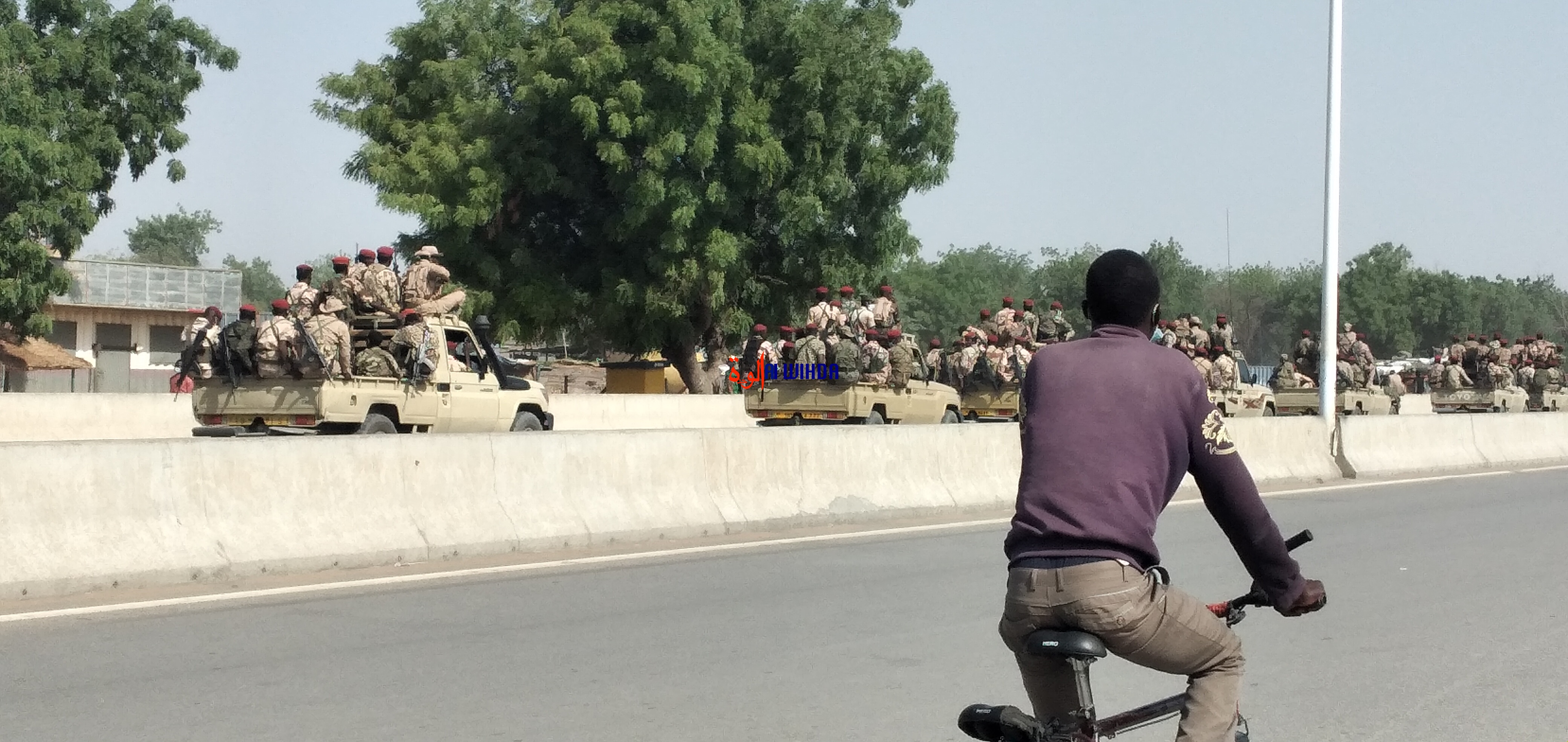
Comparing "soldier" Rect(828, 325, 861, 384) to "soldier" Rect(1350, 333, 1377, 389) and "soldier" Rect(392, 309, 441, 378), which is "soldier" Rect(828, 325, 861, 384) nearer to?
"soldier" Rect(392, 309, 441, 378)

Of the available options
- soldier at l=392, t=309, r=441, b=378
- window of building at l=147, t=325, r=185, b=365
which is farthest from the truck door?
window of building at l=147, t=325, r=185, b=365

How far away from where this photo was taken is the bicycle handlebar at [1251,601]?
391 centimetres

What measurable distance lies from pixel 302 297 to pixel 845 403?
986 centimetres

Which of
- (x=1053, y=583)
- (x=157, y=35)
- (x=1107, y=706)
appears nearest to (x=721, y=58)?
(x=157, y=35)

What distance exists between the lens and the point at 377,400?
18.5m

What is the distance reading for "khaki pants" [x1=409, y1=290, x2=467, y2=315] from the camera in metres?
19.2

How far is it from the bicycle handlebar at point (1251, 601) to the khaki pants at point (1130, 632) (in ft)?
0.24

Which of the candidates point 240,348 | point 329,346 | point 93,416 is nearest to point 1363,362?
point 329,346

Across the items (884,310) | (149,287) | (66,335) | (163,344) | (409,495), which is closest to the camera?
(409,495)

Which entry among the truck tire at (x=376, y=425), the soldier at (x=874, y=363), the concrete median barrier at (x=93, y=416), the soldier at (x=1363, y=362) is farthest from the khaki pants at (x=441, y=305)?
the soldier at (x=1363, y=362)

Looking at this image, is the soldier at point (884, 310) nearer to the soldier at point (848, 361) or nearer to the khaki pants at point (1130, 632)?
the soldier at point (848, 361)

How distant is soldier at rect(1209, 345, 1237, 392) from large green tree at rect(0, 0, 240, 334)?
24544 millimetres

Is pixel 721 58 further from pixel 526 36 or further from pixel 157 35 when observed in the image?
pixel 157 35

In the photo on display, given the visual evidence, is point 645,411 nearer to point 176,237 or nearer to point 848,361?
point 848,361
